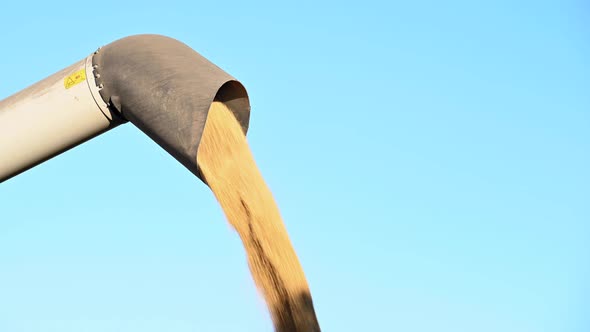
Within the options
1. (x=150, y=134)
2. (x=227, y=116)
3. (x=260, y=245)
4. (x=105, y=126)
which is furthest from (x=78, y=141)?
(x=260, y=245)

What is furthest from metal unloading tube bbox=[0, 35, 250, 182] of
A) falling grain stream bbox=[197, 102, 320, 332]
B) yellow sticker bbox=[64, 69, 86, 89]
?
falling grain stream bbox=[197, 102, 320, 332]

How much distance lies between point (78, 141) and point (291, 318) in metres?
1.28

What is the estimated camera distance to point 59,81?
4414 mm

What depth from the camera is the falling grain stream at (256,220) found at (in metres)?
4.16

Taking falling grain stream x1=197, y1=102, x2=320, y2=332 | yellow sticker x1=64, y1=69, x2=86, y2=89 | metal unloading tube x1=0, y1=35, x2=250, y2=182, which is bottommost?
falling grain stream x1=197, y1=102, x2=320, y2=332

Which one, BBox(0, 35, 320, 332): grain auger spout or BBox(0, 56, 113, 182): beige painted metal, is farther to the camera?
BBox(0, 56, 113, 182): beige painted metal

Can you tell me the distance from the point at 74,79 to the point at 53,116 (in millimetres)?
190

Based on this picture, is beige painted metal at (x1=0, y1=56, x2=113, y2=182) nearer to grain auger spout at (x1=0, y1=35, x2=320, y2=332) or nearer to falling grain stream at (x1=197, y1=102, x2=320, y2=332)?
grain auger spout at (x1=0, y1=35, x2=320, y2=332)

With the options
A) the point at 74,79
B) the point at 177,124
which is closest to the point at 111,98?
the point at 74,79

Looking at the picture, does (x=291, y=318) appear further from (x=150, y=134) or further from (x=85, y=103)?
(x=85, y=103)

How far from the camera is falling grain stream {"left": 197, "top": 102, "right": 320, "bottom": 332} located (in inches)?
164

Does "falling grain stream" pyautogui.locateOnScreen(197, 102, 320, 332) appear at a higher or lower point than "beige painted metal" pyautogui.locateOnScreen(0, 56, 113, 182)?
lower

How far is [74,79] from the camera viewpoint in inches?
173

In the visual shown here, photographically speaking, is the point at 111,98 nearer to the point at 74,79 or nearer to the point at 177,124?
the point at 74,79
